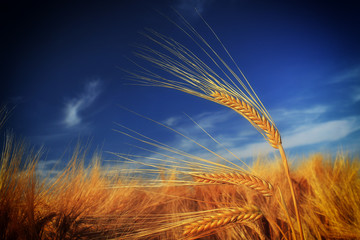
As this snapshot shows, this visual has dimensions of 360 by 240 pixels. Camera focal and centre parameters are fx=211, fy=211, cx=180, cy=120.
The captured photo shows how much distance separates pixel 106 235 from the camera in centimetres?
145

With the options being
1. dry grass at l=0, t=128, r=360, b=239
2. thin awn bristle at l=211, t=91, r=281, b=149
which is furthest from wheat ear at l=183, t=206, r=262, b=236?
thin awn bristle at l=211, t=91, r=281, b=149

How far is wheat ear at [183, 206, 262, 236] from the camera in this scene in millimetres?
1197

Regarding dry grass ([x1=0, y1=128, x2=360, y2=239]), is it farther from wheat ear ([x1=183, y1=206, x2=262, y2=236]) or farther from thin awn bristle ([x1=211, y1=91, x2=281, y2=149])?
thin awn bristle ([x1=211, y1=91, x2=281, y2=149])

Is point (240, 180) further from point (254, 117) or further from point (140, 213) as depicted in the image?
point (140, 213)

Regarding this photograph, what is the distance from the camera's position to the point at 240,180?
1260mm

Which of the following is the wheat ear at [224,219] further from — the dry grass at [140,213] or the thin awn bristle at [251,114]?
the thin awn bristle at [251,114]

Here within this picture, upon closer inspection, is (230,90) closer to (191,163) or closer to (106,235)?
(191,163)

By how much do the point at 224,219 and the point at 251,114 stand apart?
0.69 m

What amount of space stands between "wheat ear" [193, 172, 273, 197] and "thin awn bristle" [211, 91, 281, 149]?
253 millimetres

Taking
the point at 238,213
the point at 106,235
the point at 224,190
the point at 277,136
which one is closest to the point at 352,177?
the point at 224,190

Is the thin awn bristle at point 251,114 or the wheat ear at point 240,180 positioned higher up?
Result: the thin awn bristle at point 251,114

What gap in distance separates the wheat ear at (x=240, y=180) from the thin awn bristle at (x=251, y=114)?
0.83ft

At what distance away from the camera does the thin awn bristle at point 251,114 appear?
132 centimetres

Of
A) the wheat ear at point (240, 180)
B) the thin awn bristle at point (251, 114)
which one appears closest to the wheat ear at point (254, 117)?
the thin awn bristle at point (251, 114)
